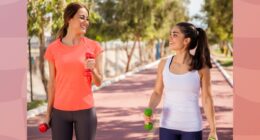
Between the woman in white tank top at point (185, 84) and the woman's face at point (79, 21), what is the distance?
704 mm

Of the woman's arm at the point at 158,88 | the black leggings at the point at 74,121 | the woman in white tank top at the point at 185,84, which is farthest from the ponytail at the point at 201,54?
the black leggings at the point at 74,121

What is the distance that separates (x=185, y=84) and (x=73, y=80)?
0.88 metres

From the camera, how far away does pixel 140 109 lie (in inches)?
570

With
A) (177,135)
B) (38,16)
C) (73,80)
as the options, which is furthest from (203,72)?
(38,16)

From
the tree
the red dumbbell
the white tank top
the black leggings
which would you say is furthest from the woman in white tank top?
the tree

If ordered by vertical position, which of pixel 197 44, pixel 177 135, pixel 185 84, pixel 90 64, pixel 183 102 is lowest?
pixel 177 135

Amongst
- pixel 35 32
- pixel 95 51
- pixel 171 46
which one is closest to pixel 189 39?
pixel 171 46

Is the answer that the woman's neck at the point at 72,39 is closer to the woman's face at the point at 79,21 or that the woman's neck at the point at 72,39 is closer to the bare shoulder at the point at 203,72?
the woman's face at the point at 79,21

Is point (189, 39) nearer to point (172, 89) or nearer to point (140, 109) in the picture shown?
point (172, 89)

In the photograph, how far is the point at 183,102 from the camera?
422 centimetres

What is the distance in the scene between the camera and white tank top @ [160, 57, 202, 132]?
13.8 feet

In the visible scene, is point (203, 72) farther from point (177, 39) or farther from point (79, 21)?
point (79, 21)

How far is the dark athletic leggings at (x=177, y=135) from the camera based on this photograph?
4.21 meters

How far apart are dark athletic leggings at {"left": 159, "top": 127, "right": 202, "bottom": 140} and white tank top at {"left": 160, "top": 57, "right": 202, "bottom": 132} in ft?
0.10
